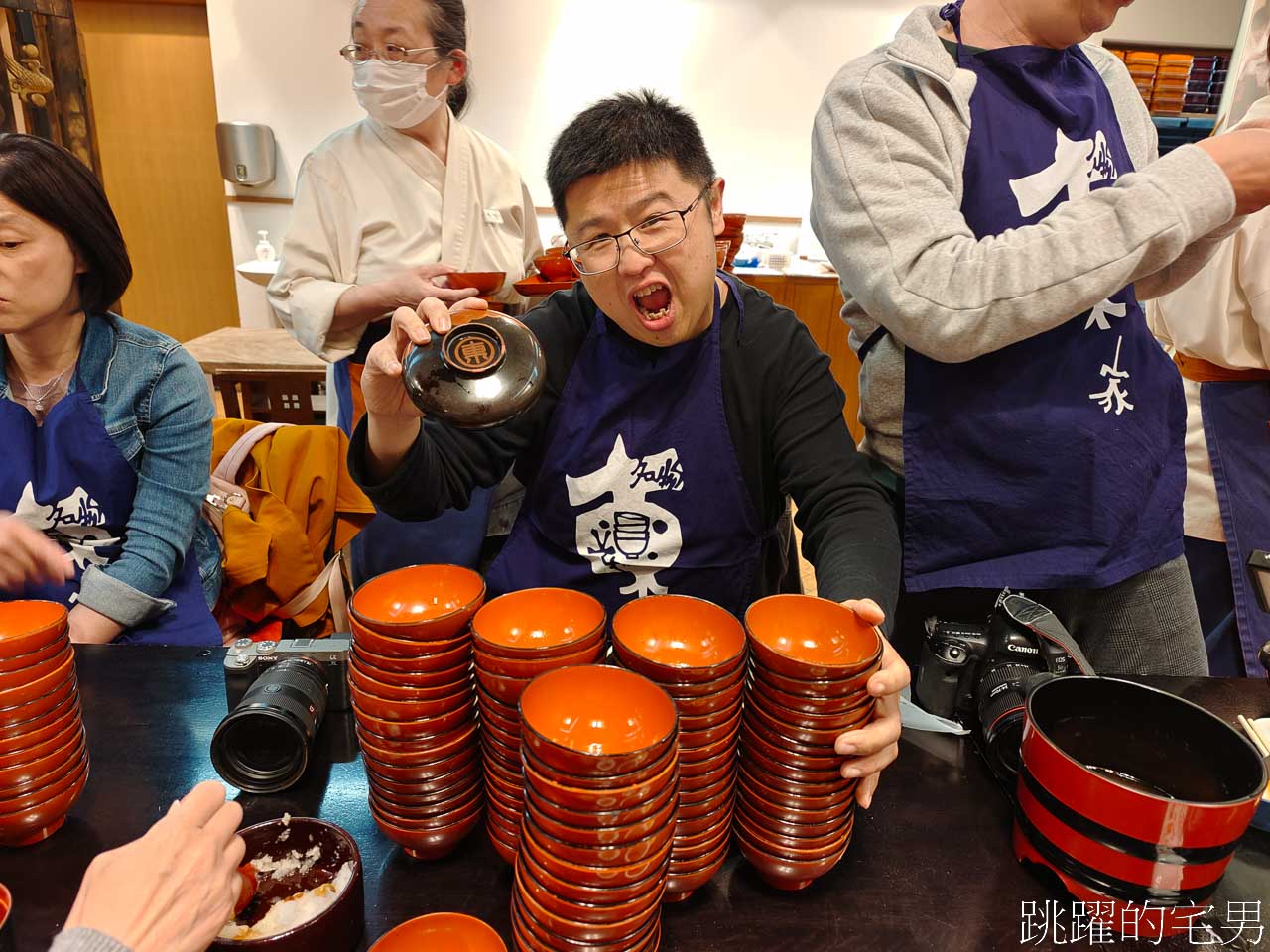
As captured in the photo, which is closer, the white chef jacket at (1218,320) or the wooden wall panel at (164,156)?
the white chef jacket at (1218,320)

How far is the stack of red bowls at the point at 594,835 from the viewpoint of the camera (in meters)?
0.62

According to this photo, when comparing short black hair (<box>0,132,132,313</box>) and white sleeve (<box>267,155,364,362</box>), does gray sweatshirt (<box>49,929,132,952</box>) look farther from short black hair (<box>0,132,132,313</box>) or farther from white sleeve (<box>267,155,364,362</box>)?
white sleeve (<box>267,155,364,362</box>)

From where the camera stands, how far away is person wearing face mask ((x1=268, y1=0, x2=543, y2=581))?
81.4 inches

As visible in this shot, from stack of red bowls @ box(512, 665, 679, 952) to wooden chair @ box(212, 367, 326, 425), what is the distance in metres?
3.05

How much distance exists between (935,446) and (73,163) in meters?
1.68

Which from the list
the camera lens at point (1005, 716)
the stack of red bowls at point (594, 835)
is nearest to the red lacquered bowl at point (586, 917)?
the stack of red bowls at point (594, 835)

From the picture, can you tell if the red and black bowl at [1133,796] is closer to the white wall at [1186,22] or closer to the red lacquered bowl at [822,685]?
the red lacquered bowl at [822,685]

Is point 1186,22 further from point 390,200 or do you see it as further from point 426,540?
point 426,540

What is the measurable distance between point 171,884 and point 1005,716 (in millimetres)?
856

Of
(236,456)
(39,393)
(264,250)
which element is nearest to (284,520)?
(236,456)

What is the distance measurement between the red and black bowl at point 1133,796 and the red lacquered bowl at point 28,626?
101 centimetres

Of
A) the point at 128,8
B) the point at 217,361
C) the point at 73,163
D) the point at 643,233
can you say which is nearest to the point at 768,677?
the point at 643,233

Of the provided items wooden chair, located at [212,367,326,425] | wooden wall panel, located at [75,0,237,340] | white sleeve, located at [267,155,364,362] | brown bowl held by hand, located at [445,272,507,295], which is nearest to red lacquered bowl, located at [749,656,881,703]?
brown bowl held by hand, located at [445,272,507,295]

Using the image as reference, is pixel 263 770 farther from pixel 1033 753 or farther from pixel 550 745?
pixel 1033 753
